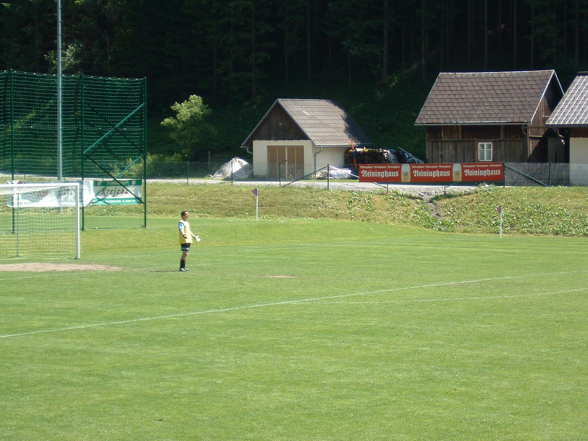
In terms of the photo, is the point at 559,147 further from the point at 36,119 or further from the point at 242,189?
the point at 36,119

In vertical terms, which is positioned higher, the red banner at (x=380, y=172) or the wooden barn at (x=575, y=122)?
the wooden barn at (x=575, y=122)

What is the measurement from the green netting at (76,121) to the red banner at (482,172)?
1990cm

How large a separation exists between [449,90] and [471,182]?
1491cm

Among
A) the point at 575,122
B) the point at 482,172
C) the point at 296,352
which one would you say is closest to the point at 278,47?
the point at 575,122

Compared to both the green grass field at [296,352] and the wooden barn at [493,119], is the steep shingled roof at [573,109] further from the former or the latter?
the green grass field at [296,352]

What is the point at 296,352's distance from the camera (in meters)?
15.4

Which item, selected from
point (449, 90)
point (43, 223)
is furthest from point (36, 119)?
point (449, 90)

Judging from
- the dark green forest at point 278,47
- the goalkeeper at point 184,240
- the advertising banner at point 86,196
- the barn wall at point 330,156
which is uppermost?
the dark green forest at point 278,47

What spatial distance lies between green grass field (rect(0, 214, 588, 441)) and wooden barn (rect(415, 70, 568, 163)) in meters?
39.6

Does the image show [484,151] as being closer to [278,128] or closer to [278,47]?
[278,128]

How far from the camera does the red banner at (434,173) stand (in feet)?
188

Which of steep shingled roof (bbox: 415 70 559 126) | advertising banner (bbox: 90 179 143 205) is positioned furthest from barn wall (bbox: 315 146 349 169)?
advertising banner (bbox: 90 179 143 205)

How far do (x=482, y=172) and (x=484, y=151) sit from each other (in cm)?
1211

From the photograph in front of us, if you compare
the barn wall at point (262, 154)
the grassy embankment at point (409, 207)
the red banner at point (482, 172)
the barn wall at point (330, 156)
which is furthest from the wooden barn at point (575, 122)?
the barn wall at point (262, 154)
